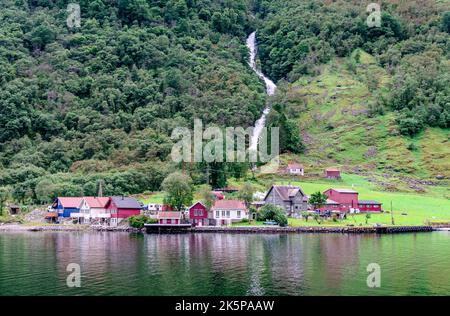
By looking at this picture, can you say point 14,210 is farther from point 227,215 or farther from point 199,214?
point 227,215

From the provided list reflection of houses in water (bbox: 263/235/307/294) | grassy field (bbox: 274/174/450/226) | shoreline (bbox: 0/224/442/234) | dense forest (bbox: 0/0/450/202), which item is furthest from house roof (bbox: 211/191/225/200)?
reflection of houses in water (bbox: 263/235/307/294)

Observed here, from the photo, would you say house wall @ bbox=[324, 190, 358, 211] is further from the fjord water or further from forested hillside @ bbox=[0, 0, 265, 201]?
forested hillside @ bbox=[0, 0, 265, 201]

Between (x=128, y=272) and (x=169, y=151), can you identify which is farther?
(x=169, y=151)

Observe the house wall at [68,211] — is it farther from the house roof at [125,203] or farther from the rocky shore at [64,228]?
the house roof at [125,203]
